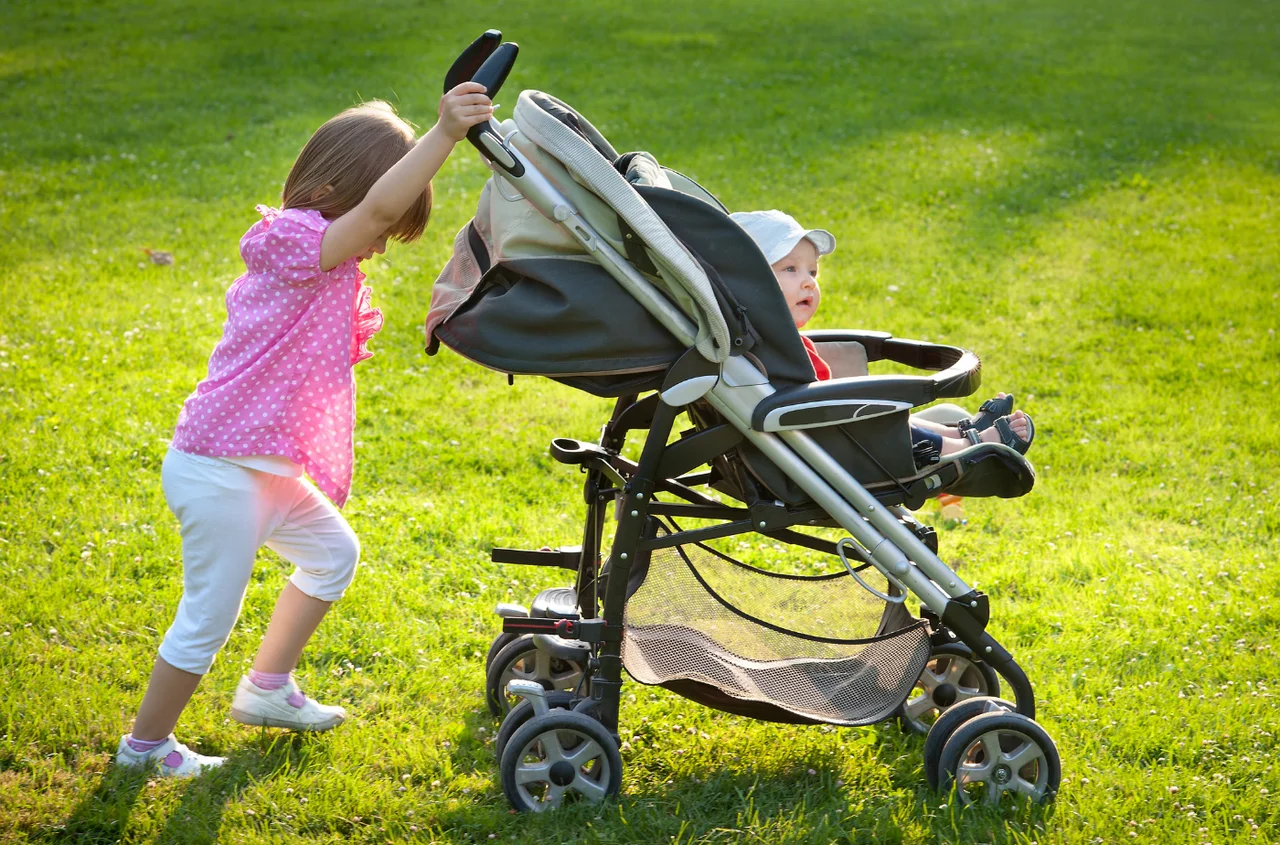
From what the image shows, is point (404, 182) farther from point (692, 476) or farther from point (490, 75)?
point (692, 476)

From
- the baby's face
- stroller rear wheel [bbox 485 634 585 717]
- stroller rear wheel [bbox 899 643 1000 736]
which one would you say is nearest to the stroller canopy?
the baby's face

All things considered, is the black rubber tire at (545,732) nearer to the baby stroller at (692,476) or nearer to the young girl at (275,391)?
the baby stroller at (692,476)

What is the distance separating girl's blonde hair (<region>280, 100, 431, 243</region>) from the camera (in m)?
2.75

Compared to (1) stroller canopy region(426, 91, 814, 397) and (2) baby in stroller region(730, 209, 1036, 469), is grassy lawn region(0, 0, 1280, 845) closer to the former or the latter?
(2) baby in stroller region(730, 209, 1036, 469)

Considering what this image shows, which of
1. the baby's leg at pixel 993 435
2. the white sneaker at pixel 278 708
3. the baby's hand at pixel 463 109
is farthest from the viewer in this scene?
the white sneaker at pixel 278 708

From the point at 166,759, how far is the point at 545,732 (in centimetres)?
96

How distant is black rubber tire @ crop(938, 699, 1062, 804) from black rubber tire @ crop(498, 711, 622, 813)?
0.79 metres

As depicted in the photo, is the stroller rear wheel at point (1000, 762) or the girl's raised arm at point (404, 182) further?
the stroller rear wheel at point (1000, 762)

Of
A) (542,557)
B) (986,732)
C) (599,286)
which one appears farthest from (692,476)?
(986,732)

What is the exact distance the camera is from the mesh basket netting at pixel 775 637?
3.03m

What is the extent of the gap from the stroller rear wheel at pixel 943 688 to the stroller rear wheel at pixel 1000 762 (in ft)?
0.90

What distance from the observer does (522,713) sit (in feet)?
9.68

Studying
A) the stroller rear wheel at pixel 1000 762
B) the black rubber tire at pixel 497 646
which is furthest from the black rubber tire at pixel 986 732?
the black rubber tire at pixel 497 646

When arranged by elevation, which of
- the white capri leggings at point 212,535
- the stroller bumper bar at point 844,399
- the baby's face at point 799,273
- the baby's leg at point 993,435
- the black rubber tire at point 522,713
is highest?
the baby's face at point 799,273
